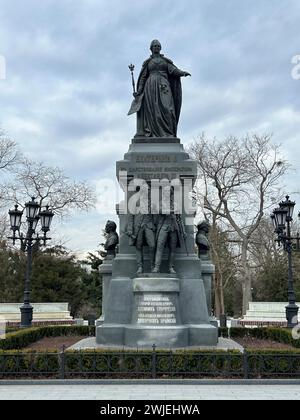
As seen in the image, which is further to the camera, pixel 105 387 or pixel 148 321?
pixel 148 321

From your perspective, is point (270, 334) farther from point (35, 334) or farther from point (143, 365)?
point (143, 365)

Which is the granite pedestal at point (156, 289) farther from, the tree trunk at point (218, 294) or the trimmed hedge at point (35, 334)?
the tree trunk at point (218, 294)

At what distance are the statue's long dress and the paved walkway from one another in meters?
8.64

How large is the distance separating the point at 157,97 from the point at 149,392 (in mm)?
9719

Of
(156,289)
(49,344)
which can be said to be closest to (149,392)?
(156,289)

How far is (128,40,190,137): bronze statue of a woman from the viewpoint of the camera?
15.7 meters

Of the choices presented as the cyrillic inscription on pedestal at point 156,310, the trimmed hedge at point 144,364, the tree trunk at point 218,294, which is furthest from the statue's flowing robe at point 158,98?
the tree trunk at point 218,294

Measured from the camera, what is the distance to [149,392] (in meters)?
8.88

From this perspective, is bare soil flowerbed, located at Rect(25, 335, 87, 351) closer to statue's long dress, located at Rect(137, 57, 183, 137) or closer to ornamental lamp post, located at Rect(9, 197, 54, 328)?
ornamental lamp post, located at Rect(9, 197, 54, 328)

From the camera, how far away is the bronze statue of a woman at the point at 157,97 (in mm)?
15734

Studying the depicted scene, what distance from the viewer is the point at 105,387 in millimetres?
9414
